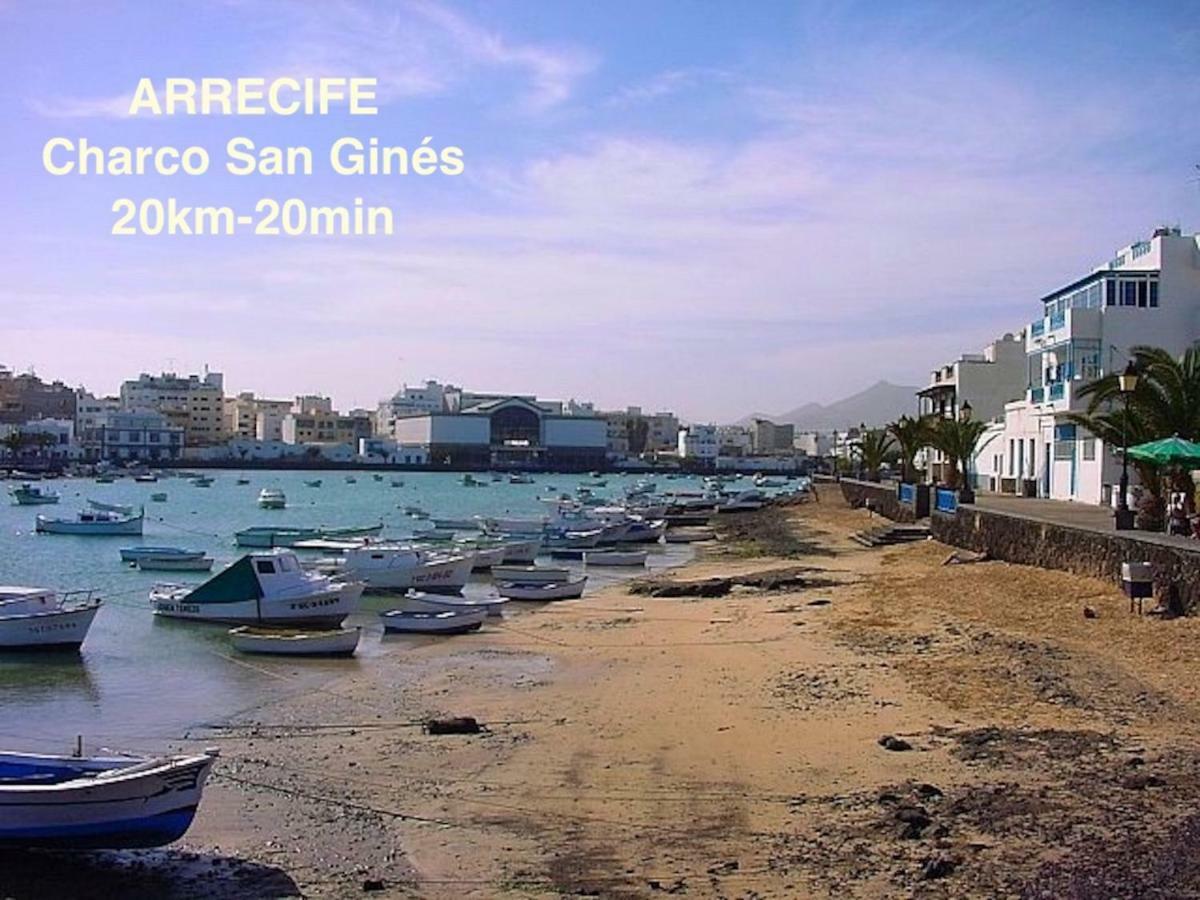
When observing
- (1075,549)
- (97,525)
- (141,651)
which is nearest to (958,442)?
(1075,549)

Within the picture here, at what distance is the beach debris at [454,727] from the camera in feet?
59.9

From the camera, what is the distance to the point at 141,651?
29.7 meters

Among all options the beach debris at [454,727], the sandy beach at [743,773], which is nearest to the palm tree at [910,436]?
the sandy beach at [743,773]

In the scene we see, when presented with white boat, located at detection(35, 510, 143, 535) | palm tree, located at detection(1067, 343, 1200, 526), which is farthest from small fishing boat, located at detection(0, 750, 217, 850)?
white boat, located at detection(35, 510, 143, 535)

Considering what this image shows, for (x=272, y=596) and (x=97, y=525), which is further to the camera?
(x=97, y=525)

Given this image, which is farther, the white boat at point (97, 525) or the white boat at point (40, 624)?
the white boat at point (97, 525)

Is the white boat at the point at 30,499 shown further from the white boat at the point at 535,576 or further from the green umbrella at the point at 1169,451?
the green umbrella at the point at 1169,451

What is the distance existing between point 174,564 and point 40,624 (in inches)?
901

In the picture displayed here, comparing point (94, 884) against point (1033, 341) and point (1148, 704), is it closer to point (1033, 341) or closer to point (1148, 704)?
point (1148, 704)

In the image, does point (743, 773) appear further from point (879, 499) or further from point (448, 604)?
point (879, 499)

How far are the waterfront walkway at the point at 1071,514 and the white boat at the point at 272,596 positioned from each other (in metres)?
18.5

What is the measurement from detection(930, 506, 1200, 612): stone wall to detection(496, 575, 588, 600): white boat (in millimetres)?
12229

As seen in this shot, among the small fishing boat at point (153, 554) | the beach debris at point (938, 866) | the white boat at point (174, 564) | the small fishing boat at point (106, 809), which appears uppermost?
the beach debris at point (938, 866)

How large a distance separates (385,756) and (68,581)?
35.7m
